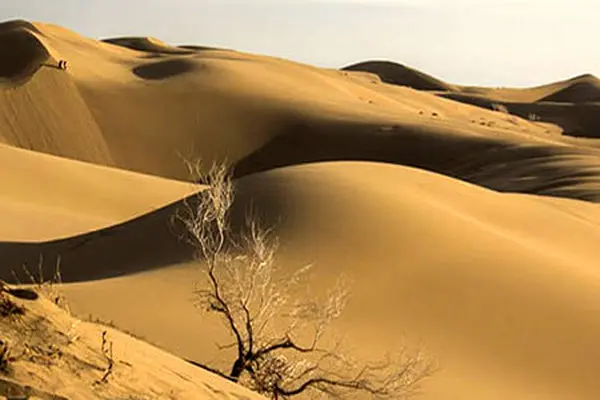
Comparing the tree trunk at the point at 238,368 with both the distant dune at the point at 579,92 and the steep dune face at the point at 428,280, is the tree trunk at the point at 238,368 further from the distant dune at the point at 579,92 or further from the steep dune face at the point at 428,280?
the distant dune at the point at 579,92

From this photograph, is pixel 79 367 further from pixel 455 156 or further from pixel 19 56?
pixel 19 56

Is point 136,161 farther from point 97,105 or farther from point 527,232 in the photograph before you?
point 527,232

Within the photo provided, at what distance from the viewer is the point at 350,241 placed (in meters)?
12.3

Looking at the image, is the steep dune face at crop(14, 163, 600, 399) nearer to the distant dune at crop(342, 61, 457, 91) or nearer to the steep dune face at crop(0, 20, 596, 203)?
the steep dune face at crop(0, 20, 596, 203)

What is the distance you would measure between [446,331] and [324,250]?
264 centimetres

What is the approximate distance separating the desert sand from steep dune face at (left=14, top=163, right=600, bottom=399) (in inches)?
1.3

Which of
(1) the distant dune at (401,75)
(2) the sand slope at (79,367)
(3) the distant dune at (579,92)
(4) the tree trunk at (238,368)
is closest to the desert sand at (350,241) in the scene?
(2) the sand slope at (79,367)

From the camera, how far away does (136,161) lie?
3288 centimetres

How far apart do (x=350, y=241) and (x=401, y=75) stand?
3429 inches

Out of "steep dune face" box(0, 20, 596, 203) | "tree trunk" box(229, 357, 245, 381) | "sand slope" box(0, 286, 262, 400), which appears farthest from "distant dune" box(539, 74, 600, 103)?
"sand slope" box(0, 286, 262, 400)

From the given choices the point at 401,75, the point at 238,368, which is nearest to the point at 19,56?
the point at 238,368

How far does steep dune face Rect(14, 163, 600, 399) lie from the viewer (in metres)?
9.20

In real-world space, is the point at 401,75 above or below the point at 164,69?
above

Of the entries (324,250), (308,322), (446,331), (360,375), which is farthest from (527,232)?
(360,375)
